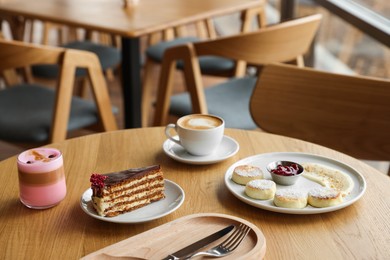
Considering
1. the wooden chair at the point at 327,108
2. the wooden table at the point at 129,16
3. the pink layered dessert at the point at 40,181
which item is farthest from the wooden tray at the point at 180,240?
the wooden table at the point at 129,16

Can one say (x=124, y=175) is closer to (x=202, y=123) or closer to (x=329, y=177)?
(x=202, y=123)

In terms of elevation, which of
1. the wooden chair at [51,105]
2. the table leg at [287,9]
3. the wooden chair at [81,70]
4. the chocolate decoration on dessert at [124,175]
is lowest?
the wooden chair at [81,70]

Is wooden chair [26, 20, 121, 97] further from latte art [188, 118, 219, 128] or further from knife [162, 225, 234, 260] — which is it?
knife [162, 225, 234, 260]

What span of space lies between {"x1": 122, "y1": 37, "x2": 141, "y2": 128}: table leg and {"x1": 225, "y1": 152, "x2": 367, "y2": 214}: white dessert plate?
54.2 inches

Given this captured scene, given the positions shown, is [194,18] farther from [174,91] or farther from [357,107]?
[174,91]

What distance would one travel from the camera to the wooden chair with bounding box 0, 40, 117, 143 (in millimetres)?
2049

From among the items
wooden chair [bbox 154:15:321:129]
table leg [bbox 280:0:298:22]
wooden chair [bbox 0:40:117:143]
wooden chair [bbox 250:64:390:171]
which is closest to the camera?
wooden chair [bbox 250:64:390:171]

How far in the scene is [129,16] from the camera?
103 inches

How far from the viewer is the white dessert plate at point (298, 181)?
40.4 inches

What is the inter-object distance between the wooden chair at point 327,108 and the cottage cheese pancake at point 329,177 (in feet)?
1.60

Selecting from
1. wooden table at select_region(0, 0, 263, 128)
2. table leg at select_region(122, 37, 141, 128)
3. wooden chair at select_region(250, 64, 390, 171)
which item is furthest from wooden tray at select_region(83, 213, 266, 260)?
table leg at select_region(122, 37, 141, 128)

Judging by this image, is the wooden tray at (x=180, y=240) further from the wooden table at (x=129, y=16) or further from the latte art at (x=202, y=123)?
the wooden table at (x=129, y=16)

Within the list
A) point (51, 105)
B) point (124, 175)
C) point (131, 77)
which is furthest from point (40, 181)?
point (131, 77)

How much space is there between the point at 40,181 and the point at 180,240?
290mm
